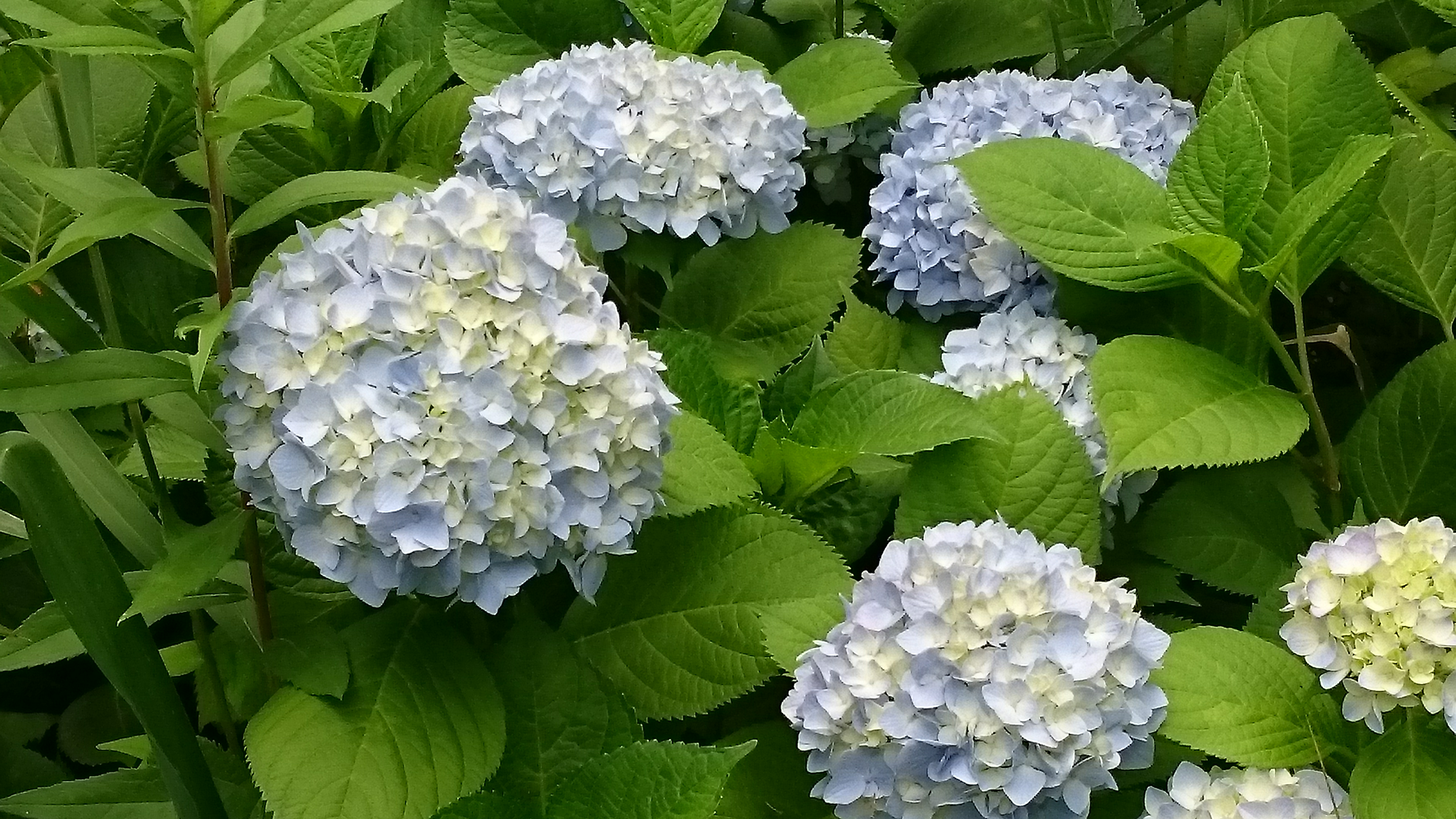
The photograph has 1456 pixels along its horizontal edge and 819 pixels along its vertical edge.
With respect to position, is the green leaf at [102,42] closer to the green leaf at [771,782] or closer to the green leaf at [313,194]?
the green leaf at [313,194]

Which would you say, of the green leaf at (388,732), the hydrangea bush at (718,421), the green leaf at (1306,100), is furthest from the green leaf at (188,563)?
the green leaf at (1306,100)

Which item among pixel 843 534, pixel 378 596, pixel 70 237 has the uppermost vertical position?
pixel 70 237

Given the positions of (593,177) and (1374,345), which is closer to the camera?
(593,177)

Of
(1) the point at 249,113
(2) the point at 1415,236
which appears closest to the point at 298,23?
(1) the point at 249,113

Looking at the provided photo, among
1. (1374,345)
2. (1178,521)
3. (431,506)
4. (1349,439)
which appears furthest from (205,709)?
(1374,345)

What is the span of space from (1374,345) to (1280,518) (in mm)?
376

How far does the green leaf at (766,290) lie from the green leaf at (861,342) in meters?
0.03

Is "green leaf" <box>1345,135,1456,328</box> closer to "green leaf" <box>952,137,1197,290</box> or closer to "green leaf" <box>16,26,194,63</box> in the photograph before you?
"green leaf" <box>952,137,1197,290</box>

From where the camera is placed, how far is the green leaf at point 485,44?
118 cm

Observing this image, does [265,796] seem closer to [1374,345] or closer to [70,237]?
[70,237]

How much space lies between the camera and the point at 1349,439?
966 mm

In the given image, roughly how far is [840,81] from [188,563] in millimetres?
739

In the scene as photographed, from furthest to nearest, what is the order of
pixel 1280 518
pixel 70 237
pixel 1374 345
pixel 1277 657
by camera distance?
pixel 1374 345, pixel 1280 518, pixel 1277 657, pixel 70 237

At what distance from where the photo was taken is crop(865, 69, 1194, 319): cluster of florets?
101cm
